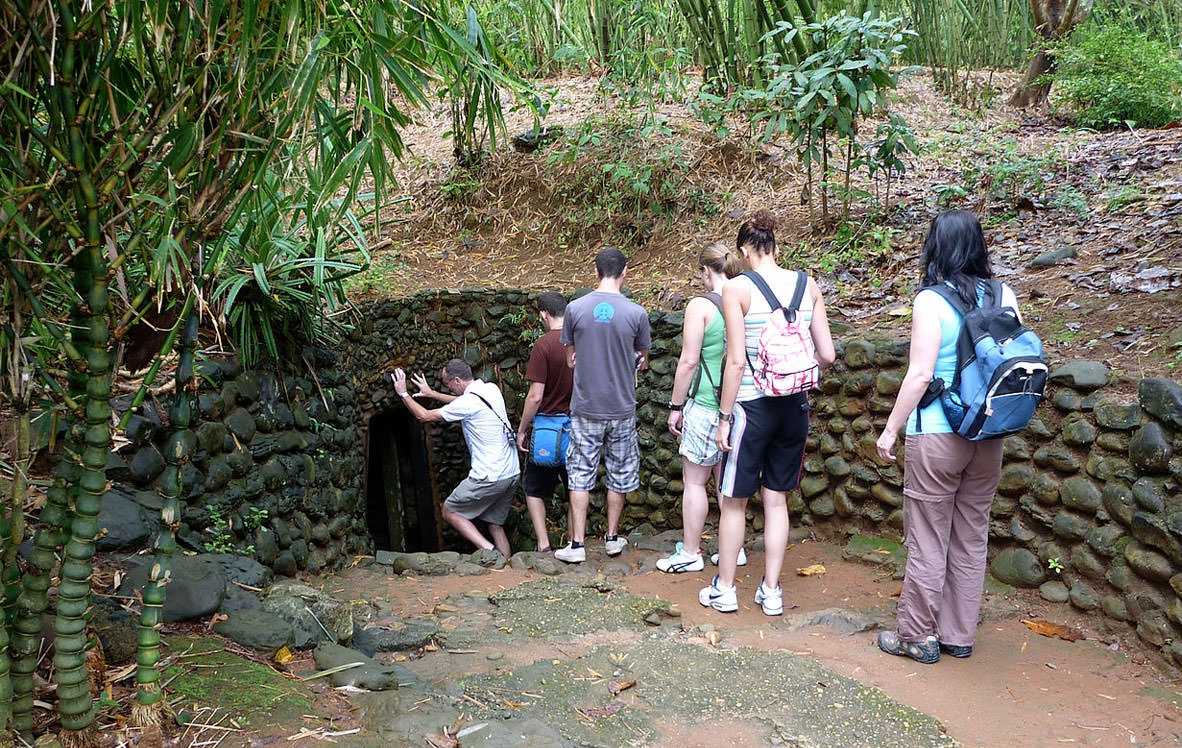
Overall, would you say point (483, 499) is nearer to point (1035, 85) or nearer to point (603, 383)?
point (603, 383)

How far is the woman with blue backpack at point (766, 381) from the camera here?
366 centimetres

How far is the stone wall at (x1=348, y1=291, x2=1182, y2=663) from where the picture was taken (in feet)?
11.0

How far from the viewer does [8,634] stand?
211 cm

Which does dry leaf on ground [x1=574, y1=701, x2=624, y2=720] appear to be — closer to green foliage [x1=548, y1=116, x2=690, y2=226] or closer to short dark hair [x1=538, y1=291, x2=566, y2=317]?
short dark hair [x1=538, y1=291, x2=566, y2=317]

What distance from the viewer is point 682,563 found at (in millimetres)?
4652

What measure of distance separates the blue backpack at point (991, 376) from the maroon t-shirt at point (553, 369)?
2.74 m

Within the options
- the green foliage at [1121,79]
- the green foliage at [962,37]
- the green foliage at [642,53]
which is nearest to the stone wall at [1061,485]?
the green foliage at [642,53]

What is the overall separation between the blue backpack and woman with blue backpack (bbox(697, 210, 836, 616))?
2.27 feet

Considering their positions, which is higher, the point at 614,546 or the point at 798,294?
the point at 798,294

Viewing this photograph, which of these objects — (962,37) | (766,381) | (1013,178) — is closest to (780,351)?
(766,381)

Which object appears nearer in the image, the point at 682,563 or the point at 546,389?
the point at 682,563

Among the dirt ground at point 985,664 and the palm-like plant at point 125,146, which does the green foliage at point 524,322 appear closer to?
the dirt ground at point 985,664

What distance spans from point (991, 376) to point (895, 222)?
406cm

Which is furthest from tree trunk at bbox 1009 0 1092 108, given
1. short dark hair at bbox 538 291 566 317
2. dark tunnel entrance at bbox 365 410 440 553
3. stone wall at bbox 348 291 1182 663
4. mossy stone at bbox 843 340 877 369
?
dark tunnel entrance at bbox 365 410 440 553
